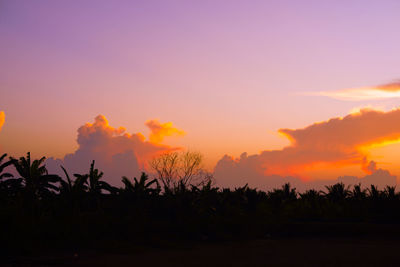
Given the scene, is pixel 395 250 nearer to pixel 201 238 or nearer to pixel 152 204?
pixel 201 238

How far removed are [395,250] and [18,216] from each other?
42.1 feet

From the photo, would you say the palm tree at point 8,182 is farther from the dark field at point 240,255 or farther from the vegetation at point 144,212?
the dark field at point 240,255

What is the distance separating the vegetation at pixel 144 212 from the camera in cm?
1376

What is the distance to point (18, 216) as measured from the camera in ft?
43.1

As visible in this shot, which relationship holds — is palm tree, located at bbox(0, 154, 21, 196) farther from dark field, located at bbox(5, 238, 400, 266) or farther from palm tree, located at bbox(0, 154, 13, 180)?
dark field, located at bbox(5, 238, 400, 266)

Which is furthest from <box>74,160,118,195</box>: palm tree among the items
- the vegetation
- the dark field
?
the dark field

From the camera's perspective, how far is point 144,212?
64.2ft

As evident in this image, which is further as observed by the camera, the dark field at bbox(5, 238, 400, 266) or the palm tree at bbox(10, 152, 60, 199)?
the palm tree at bbox(10, 152, 60, 199)

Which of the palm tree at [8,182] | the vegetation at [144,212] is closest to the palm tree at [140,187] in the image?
the vegetation at [144,212]

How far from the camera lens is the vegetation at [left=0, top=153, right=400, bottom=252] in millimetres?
13758

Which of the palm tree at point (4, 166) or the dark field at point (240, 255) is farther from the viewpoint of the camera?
the palm tree at point (4, 166)

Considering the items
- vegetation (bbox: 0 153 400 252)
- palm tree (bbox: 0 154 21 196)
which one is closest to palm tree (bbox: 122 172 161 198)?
vegetation (bbox: 0 153 400 252)

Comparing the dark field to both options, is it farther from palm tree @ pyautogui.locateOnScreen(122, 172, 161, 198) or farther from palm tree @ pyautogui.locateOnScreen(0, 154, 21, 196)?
palm tree @ pyautogui.locateOnScreen(0, 154, 21, 196)

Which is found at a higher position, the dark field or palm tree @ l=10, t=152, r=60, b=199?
palm tree @ l=10, t=152, r=60, b=199
